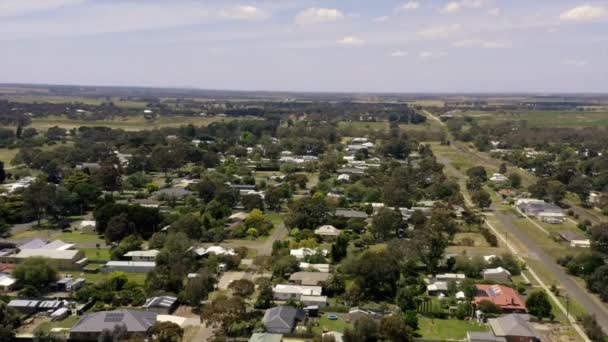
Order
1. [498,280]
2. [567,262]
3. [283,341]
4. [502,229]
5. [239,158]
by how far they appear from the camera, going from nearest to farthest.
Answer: [283,341], [498,280], [567,262], [502,229], [239,158]

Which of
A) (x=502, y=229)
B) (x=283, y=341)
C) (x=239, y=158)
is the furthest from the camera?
(x=239, y=158)

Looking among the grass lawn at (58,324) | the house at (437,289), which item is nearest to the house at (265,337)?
the grass lawn at (58,324)

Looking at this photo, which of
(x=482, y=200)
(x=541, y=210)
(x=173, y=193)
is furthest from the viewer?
(x=173, y=193)

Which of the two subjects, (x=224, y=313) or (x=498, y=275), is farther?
(x=498, y=275)

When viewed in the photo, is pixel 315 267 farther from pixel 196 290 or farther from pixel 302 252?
pixel 196 290

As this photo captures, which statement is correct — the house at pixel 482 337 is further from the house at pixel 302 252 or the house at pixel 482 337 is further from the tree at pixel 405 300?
the house at pixel 302 252

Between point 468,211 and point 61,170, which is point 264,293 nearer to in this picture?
point 468,211

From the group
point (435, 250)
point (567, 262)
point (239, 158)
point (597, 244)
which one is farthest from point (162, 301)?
point (239, 158)

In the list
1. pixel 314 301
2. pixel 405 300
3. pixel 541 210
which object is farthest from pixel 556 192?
pixel 314 301
